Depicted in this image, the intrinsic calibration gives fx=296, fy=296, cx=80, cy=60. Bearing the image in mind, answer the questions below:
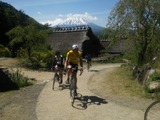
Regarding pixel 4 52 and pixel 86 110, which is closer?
pixel 86 110

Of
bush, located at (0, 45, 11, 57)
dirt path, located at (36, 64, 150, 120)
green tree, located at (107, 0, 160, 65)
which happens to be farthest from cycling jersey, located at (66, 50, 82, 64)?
bush, located at (0, 45, 11, 57)

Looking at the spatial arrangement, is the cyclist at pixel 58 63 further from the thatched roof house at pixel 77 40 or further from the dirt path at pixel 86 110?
the thatched roof house at pixel 77 40

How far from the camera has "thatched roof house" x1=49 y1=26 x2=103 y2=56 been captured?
41000 millimetres

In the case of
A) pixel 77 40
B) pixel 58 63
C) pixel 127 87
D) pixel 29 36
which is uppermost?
pixel 29 36

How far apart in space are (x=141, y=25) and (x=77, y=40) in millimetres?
19763

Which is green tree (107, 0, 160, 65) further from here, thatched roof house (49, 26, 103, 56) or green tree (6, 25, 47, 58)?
thatched roof house (49, 26, 103, 56)

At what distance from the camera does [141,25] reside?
22250 mm

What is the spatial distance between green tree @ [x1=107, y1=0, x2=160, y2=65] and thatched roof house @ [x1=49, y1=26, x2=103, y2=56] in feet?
56.0

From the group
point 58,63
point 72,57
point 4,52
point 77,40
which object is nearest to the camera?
point 72,57

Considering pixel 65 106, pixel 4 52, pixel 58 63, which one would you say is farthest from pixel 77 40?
pixel 65 106

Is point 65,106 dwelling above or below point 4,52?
below

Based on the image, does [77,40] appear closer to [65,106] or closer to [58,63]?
[58,63]

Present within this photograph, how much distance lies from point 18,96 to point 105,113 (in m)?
5.15

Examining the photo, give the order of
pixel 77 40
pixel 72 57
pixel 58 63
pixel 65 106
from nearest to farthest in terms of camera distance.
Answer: pixel 65 106
pixel 72 57
pixel 58 63
pixel 77 40
